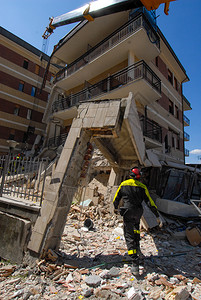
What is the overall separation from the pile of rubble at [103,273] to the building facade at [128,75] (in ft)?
22.4

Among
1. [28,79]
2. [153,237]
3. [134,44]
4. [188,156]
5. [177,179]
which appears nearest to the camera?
[153,237]

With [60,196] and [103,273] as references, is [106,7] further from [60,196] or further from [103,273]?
[103,273]

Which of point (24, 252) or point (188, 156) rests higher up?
point (188, 156)

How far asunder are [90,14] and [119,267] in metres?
9.07

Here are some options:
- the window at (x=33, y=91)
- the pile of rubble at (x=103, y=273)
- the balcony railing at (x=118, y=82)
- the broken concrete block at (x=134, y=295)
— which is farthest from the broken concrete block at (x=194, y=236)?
the window at (x=33, y=91)

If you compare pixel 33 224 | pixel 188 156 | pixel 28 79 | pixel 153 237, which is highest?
pixel 28 79

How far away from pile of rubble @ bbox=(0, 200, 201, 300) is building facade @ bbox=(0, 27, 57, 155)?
14.5m

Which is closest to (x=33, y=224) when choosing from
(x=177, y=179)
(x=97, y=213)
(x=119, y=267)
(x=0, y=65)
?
(x=119, y=267)

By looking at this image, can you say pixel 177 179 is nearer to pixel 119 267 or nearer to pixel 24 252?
pixel 119 267

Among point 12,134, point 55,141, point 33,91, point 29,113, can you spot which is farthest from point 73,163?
point 33,91

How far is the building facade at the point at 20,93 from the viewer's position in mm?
17469

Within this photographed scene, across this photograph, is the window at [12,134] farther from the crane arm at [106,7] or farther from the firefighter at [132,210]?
the firefighter at [132,210]

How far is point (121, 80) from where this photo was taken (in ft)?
37.8

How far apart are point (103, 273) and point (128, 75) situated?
10304 mm
